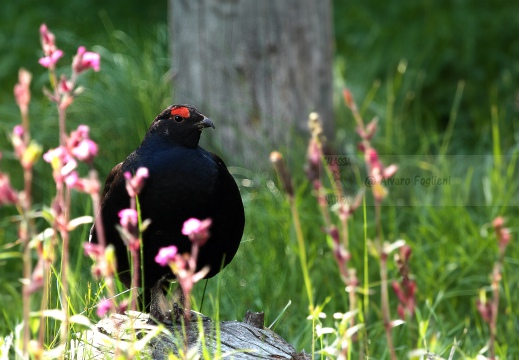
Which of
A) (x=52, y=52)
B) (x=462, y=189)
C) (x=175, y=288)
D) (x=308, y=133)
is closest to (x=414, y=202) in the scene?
(x=462, y=189)

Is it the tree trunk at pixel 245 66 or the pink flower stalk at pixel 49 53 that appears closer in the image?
the pink flower stalk at pixel 49 53

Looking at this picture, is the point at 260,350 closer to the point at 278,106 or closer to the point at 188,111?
the point at 188,111

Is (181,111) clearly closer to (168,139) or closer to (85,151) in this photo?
(168,139)

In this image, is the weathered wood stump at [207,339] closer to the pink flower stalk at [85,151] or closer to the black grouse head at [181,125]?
the black grouse head at [181,125]

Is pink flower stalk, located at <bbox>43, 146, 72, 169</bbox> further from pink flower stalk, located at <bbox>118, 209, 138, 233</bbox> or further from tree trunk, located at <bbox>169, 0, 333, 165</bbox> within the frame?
tree trunk, located at <bbox>169, 0, 333, 165</bbox>

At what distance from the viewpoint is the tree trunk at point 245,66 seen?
15.8 ft

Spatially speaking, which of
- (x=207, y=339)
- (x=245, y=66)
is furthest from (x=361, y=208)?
(x=207, y=339)

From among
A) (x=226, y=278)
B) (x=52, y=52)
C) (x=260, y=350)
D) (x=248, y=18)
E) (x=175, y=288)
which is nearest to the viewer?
(x=52, y=52)

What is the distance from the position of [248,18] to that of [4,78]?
7.62 feet

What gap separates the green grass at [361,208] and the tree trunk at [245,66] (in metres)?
0.15

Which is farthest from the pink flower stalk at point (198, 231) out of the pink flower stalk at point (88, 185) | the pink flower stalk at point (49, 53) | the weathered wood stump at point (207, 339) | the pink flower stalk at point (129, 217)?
the weathered wood stump at point (207, 339)

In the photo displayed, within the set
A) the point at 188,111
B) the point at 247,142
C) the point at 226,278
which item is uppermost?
the point at 188,111

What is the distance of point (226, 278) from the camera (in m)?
3.87

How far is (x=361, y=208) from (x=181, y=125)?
6.31 feet
